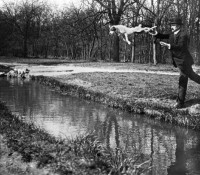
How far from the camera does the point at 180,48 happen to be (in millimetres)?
9508

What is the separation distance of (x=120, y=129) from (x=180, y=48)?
102 inches

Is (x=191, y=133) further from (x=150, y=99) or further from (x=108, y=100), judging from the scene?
(x=108, y=100)

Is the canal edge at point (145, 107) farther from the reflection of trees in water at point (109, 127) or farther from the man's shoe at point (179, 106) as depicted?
the reflection of trees in water at point (109, 127)

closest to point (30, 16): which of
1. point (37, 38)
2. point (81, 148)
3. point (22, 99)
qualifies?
point (37, 38)

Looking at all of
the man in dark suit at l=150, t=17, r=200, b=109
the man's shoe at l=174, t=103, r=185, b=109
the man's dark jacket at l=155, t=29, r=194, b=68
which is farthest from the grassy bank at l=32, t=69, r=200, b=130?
the man's dark jacket at l=155, t=29, r=194, b=68

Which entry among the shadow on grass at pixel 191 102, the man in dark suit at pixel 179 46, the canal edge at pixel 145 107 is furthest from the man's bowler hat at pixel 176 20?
the shadow on grass at pixel 191 102

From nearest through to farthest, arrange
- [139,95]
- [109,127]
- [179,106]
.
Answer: [109,127], [179,106], [139,95]

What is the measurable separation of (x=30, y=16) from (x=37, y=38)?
16.3 feet

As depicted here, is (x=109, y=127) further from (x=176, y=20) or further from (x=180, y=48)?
(x=176, y=20)

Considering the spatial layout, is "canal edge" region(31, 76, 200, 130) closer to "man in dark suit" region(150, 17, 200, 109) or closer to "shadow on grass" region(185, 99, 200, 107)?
"shadow on grass" region(185, 99, 200, 107)

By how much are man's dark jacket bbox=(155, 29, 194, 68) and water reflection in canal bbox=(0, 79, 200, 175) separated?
174 centimetres

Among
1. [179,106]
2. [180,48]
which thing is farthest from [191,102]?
[180,48]

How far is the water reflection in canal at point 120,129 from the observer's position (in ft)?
22.6

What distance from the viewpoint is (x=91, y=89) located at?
16.0 metres
